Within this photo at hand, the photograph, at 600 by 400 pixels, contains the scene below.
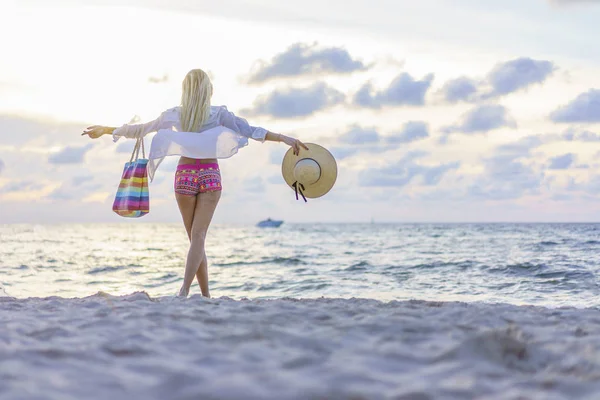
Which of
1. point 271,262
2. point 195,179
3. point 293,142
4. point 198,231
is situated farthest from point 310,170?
point 271,262

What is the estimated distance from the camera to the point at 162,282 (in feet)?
45.5

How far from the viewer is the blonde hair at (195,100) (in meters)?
5.80

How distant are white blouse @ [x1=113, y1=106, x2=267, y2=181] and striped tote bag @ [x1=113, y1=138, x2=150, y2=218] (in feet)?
0.41

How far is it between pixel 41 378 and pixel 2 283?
1032 centimetres

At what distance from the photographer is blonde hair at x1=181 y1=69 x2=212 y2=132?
5.80m

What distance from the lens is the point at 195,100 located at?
5.84 m

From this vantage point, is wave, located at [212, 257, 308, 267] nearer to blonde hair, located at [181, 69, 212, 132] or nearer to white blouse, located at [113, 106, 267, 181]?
white blouse, located at [113, 106, 267, 181]

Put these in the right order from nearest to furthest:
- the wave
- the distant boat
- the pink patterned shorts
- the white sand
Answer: the white sand
the pink patterned shorts
the wave
the distant boat

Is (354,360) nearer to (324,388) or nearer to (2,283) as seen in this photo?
(324,388)

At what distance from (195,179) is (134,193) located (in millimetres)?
600

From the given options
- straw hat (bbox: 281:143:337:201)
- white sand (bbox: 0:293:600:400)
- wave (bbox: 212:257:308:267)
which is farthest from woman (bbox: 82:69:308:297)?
wave (bbox: 212:257:308:267)

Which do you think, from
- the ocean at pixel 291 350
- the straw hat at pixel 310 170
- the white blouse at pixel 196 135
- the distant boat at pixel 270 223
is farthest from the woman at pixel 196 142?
the distant boat at pixel 270 223

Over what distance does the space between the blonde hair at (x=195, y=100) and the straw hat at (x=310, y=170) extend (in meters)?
0.97

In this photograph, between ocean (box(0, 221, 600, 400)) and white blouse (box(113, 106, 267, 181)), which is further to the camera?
white blouse (box(113, 106, 267, 181))
